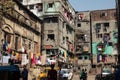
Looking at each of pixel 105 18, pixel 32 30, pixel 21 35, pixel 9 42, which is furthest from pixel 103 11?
pixel 9 42

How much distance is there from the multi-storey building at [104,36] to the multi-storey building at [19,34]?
16.0 meters

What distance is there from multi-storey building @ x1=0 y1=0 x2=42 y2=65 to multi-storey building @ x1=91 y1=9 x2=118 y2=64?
629 inches

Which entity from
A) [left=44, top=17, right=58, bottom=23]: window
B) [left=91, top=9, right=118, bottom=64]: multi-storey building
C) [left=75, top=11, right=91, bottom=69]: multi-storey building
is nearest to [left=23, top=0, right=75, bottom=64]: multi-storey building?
[left=44, top=17, right=58, bottom=23]: window

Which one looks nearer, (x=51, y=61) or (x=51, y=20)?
(x=51, y=61)

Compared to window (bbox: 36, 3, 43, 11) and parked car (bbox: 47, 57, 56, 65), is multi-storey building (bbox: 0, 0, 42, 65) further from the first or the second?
window (bbox: 36, 3, 43, 11)

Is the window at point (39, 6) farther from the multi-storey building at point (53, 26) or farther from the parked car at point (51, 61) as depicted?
the parked car at point (51, 61)

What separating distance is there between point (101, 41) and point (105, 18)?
194 inches

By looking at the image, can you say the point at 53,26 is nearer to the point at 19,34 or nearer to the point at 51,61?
the point at 51,61

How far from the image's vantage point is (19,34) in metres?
33.7

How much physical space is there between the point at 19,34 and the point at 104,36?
933 inches

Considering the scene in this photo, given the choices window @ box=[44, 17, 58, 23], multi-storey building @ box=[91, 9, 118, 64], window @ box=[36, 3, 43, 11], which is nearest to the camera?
window @ box=[44, 17, 58, 23]

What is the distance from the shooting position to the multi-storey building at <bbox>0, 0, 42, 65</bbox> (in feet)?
97.4

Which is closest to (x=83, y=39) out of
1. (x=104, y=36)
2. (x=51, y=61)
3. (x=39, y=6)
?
(x=104, y=36)

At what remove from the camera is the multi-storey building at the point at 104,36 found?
51.6m
